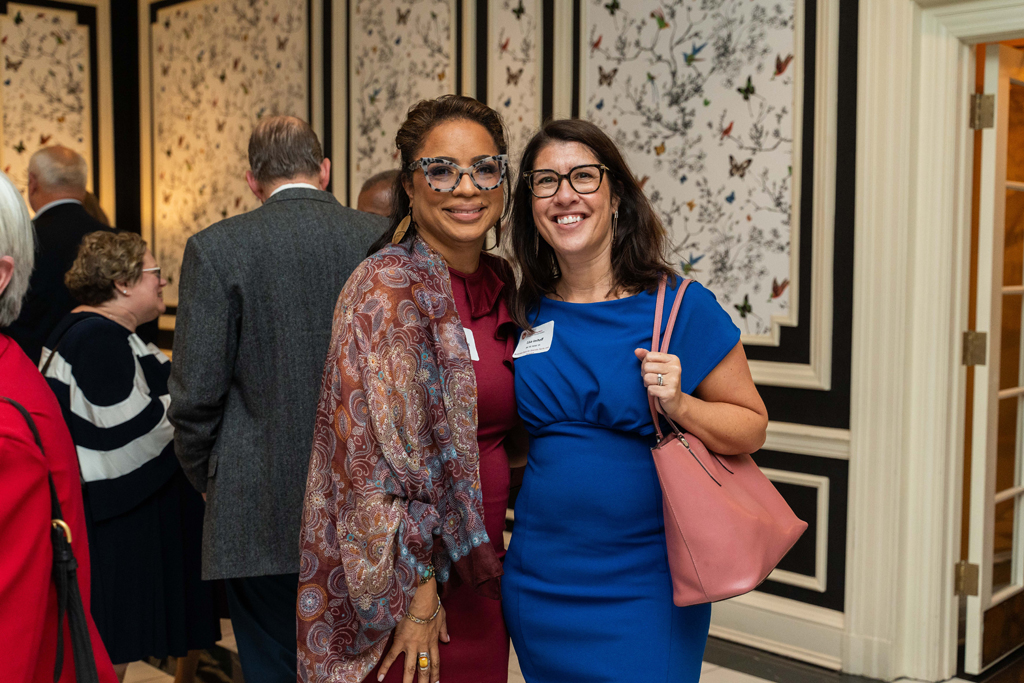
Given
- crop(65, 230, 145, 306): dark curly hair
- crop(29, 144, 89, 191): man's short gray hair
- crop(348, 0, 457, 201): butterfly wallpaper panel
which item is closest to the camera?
crop(65, 230, 145, 306): dark curly hair

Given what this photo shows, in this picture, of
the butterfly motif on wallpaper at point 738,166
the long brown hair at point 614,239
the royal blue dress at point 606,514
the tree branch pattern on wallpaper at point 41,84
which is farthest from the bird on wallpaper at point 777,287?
the tree branch pattern on wallpaper at point 41,84

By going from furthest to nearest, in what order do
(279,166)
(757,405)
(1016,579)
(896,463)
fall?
1. (1016,579)
2. (896,463)
3. (279,166)
4. (757,405)

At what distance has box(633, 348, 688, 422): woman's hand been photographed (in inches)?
54.9

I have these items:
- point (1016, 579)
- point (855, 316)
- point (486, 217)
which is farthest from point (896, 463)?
point (486, 217)

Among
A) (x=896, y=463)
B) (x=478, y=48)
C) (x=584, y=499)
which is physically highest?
(x=478, y=48)

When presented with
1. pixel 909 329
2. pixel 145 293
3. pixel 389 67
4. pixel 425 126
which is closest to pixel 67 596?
pixel 425 126

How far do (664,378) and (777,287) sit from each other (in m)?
2.05

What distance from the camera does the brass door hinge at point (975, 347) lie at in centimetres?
305

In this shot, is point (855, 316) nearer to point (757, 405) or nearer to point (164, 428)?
point (757, 405)

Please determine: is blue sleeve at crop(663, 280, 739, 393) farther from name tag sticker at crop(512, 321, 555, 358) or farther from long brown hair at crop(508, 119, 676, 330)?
name tag sticker at crop(512, 321, 555, 358)

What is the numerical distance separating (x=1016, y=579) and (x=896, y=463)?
0.82m

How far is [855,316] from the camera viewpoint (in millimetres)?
3074

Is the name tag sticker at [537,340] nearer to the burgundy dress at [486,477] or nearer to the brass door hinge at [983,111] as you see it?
the burgundy dress at [486,477]

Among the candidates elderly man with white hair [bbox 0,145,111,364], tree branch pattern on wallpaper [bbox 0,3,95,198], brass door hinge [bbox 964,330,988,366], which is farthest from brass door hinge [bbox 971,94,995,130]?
tree branch pattern on wallpaper [bbox 0,3,95,198]
